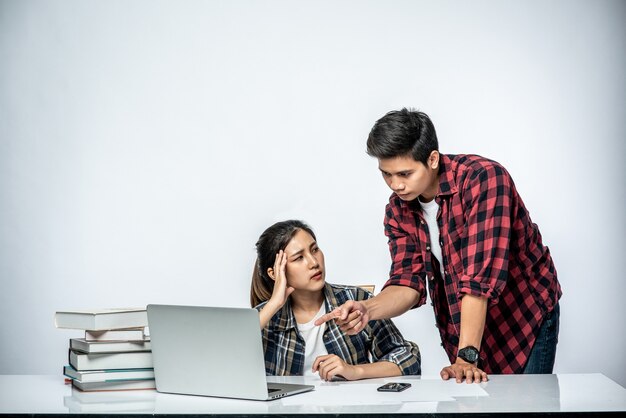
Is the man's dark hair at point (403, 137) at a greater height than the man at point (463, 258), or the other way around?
the man's dark hair at point (403, 137)

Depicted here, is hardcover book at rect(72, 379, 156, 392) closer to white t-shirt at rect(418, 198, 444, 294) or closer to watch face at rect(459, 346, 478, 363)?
watch face at rect(459, 346, 478, 363)

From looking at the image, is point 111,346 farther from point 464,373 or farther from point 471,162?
point 471,162

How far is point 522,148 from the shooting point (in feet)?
12.6

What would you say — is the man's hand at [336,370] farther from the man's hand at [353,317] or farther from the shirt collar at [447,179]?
the shirt collar at [447,179]

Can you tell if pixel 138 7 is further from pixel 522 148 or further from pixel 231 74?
pixel 522 148

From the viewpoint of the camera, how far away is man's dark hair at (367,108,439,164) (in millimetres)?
2035

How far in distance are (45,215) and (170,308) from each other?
2487 millimetres

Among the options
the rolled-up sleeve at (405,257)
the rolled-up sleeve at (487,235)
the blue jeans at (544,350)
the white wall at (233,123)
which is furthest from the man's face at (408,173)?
the white wall at (233,123)

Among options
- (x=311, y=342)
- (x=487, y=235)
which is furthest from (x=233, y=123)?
(x=487, y=235)

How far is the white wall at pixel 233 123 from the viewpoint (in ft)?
12.6

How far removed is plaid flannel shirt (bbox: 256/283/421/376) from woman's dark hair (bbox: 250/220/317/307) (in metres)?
0.22

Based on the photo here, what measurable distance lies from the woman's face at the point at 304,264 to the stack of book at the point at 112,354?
0.71 metres

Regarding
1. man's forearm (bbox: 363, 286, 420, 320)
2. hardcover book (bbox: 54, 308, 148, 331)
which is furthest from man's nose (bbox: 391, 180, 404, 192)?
A: hardcover book (bbox: 54, 308, 148, 331)

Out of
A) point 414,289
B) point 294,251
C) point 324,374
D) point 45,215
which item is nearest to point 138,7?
point 45,215
